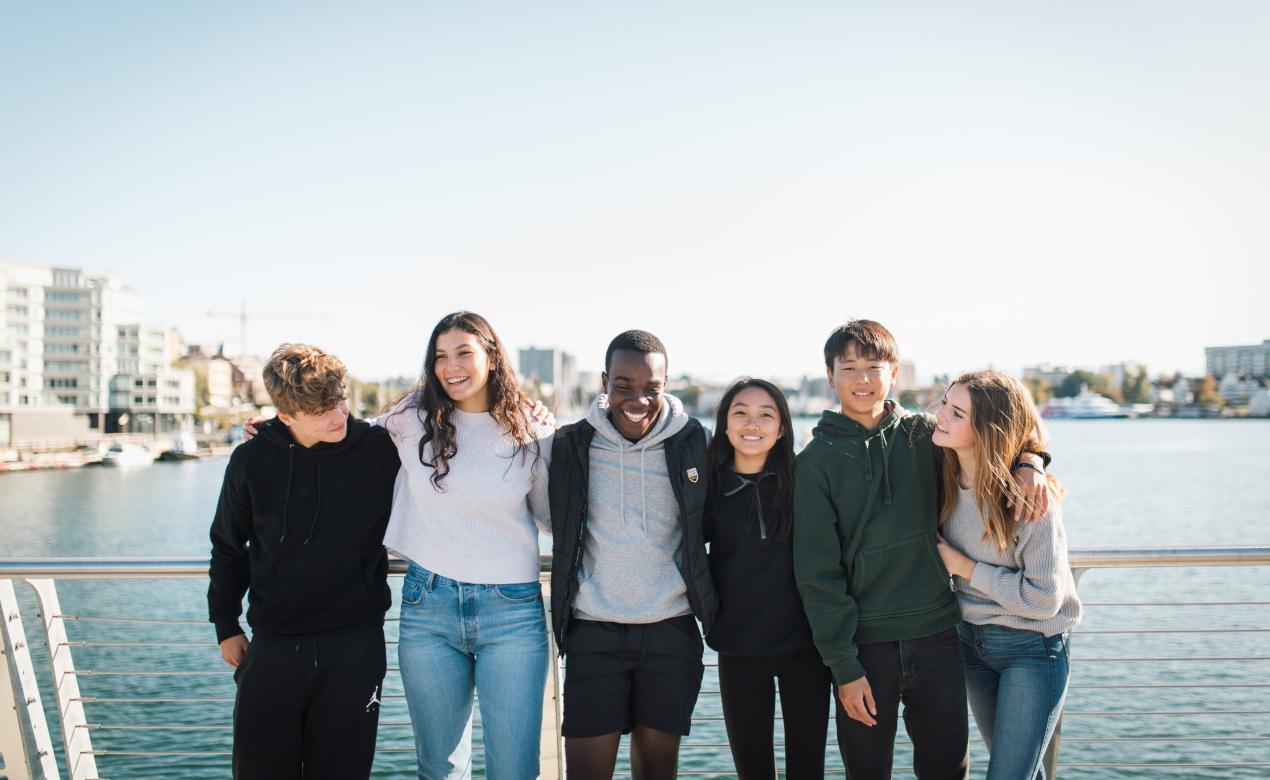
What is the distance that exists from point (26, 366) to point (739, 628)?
9862cm

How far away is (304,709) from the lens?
2.71m

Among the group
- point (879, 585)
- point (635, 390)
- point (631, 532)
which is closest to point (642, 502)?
point (631, 532)

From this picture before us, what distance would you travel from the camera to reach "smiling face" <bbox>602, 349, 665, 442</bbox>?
284 cm

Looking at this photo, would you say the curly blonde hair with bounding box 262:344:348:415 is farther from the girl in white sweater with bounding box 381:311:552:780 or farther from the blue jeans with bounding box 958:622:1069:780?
the blue jeans with bounding box 958:622:1069:780

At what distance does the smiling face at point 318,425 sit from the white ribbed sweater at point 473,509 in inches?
9.5

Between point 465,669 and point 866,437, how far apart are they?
5.43 ft

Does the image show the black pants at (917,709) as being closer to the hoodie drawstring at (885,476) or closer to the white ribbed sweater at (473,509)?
the hoodie drawstring at (885,476)

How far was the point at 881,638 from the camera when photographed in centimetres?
275

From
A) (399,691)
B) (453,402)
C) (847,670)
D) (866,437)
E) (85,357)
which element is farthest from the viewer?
(85,357)

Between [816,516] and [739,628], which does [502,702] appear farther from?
[816,516]

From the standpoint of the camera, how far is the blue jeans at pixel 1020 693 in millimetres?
2742

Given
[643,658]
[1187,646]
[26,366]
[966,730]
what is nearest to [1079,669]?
[1187,646]

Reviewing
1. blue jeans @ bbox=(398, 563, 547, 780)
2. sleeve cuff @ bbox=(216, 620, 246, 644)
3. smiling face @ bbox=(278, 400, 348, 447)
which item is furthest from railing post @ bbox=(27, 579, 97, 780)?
blue jeans @ bbox=(398, 563, 547, 780)

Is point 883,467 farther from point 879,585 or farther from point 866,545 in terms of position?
point 879,585
